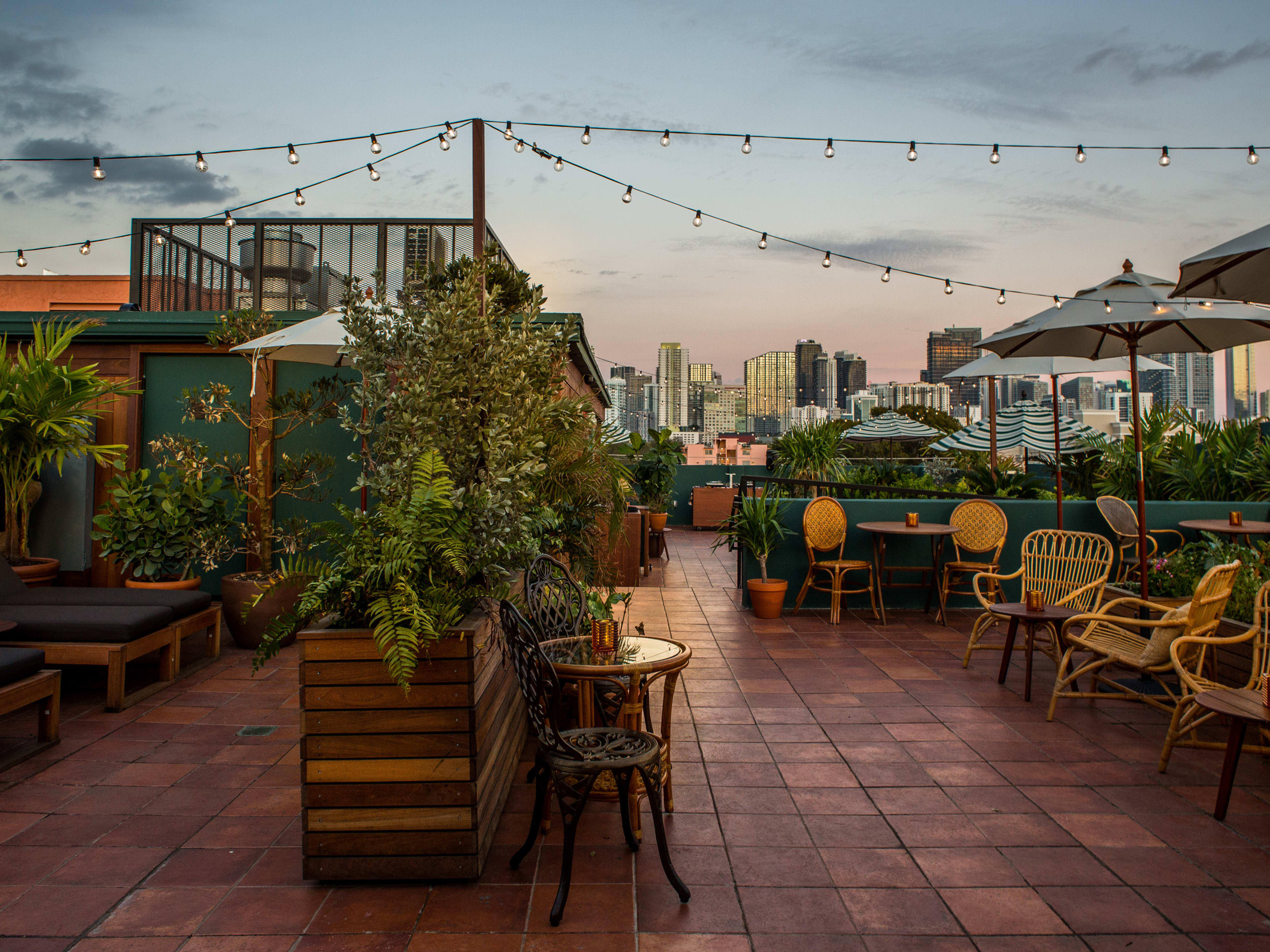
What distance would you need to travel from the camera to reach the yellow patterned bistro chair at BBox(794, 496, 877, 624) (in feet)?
21.3

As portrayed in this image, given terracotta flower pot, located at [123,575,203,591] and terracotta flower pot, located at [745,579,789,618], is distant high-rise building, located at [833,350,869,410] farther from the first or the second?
terracotta flower pot, located at [123,575,203,591]

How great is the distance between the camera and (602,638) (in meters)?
2.79

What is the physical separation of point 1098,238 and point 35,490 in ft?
43.7

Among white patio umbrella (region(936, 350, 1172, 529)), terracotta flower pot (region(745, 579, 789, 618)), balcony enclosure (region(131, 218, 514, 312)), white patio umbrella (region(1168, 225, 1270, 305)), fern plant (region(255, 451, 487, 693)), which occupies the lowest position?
terracotta flower pot (region(745, 579, 789, 618))

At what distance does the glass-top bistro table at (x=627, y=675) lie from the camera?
2.66 metres

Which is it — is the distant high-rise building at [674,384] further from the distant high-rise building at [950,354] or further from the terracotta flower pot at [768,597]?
the terracotta flower pot at [768,597]

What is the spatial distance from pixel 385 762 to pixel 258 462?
4566mm

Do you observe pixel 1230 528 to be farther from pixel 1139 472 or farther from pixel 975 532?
pixel 1139 472

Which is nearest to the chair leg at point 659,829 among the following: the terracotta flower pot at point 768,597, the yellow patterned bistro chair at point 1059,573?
the yellow patterned bistro chair at point 1059,573

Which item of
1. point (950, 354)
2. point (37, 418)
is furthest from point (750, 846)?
point (950, 354)

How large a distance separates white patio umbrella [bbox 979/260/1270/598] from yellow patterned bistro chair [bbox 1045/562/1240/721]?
522 mm

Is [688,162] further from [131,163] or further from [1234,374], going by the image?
[1234,374]

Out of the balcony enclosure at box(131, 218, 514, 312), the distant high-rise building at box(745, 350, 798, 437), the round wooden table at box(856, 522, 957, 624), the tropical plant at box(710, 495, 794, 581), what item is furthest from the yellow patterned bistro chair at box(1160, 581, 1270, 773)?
the distant high-rise building at box(745, 350, 798, 437)

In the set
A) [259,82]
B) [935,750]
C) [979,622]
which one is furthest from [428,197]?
[935,750]
